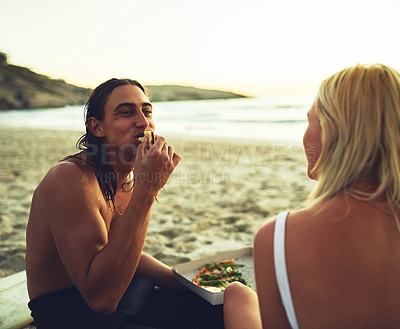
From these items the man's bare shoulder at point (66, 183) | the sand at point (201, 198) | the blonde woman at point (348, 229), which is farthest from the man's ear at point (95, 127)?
the sand at point (201, 198)

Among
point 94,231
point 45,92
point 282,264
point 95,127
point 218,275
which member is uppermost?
point 45,92

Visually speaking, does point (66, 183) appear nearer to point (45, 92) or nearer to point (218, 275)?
point (218, 275)

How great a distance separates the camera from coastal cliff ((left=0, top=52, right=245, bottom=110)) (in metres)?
58.6

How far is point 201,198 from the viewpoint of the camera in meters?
6.13

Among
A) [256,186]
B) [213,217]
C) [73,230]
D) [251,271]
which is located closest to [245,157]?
[256,186]

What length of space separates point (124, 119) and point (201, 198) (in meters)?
4.01

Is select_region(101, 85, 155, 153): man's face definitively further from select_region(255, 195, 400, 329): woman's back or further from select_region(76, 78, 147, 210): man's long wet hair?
select_region(255, 195, 400, 329): woman's back

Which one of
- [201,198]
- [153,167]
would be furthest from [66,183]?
[201,198]

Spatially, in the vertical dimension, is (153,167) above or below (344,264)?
above

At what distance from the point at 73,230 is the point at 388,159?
1.50m

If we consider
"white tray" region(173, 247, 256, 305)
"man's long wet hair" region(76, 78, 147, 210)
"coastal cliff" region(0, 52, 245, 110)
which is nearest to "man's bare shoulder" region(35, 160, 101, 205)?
Result: "man's long wet hair" region(76, 78, 147, 210)

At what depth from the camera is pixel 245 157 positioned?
10148mm

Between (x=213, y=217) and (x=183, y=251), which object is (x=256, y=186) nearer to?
(x=213, y=217)

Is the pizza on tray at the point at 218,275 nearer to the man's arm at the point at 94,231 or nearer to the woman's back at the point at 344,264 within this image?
the man's arm at the point at 94,231
